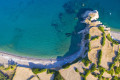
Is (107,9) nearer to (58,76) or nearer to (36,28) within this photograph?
(36,28)

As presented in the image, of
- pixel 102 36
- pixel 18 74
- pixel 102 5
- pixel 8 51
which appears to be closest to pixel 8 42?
pixel 8 51

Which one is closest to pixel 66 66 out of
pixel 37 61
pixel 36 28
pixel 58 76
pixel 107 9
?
pixel 58 76

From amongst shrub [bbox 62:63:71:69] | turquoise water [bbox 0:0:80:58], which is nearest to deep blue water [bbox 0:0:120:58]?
turquoise water [bbox 0:0:80:58]

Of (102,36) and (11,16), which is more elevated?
(11,16)

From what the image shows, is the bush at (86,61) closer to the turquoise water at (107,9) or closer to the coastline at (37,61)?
the coastline at (37,61)

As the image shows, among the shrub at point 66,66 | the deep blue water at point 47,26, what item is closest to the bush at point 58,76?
the shrub at point 66,66

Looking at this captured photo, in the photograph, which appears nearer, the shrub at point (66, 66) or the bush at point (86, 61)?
the bush at point (86, 61)

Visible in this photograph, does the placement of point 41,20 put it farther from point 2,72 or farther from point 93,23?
point 2,72

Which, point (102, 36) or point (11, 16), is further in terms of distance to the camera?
point (11, 16)
